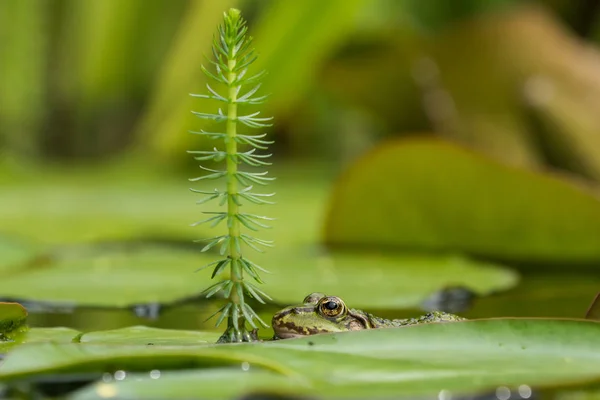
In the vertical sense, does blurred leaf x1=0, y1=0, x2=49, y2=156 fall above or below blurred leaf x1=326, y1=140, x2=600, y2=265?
above

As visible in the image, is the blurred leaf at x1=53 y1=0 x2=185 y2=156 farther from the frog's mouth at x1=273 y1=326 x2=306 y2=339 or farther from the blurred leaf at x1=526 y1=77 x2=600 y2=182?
the frog's mouth at x1=273 y1=326 x2=306 y2=339

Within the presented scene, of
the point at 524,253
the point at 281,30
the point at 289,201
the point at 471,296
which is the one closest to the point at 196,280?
the point at 471,296

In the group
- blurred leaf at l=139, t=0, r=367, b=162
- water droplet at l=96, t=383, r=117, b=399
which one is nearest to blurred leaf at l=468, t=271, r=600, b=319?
water droplet at l=96, t=383, r=117, b=399

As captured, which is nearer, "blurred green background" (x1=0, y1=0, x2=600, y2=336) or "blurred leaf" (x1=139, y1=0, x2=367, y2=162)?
"blurred green background" (x1=0, y1=0, x2=600, y2=336)

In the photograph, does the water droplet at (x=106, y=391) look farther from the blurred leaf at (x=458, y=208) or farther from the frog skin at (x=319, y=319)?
the blurred leaf at (x=458, y=208)

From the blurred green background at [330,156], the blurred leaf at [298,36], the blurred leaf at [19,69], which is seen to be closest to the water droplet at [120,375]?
the blurred green background at [330,156]

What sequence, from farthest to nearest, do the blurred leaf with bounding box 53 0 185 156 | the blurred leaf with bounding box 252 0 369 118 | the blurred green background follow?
the blurred leaf with bounding box 53 0 185 156 < the blurred leaf with bounding box 252 0 369 118 < the blurred green background

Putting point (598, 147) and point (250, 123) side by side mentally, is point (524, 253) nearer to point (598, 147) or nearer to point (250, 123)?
point (598, 147)

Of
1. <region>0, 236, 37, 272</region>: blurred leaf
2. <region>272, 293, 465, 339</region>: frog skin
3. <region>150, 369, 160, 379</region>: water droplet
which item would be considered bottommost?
<region>150, 369, 160, 379</region>: water droplet
